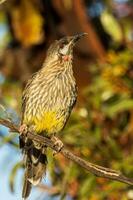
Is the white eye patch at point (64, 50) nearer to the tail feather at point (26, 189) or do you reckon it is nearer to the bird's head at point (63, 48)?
the bird's head at point (63, 48)

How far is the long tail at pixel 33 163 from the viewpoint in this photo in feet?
20.6

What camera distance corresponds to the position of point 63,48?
6676 mm

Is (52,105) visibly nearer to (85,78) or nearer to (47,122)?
(47,122)

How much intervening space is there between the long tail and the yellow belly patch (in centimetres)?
14

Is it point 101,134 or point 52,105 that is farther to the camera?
point 101,134

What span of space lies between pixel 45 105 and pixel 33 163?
43cm

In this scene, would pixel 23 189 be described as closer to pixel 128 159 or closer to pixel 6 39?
pixel 128 159

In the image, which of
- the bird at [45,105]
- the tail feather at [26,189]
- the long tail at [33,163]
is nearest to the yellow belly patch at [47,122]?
the bird at [45,105]

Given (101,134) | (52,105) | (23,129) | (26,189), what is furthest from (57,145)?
(101,134)

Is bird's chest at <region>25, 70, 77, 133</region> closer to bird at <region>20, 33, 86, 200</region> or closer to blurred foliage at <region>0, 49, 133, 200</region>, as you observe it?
bird at <region>20, 33, 86, 200</region>

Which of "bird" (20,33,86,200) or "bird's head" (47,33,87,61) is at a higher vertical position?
"bird's head" (47,33,87,61)

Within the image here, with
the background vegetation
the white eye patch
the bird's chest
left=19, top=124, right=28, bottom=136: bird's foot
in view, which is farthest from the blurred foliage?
the white eye patch

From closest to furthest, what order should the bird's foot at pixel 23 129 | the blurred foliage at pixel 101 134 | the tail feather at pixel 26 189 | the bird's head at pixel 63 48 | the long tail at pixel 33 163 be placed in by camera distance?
the bird's foot at pixel 23 129 → the tail feather at pixel 26 189 → the long tail at pixel 33 163 → the bird's head at pixel 63 48 → the blurred foliage at pixel 101 134

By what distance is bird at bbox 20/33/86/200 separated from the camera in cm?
637
